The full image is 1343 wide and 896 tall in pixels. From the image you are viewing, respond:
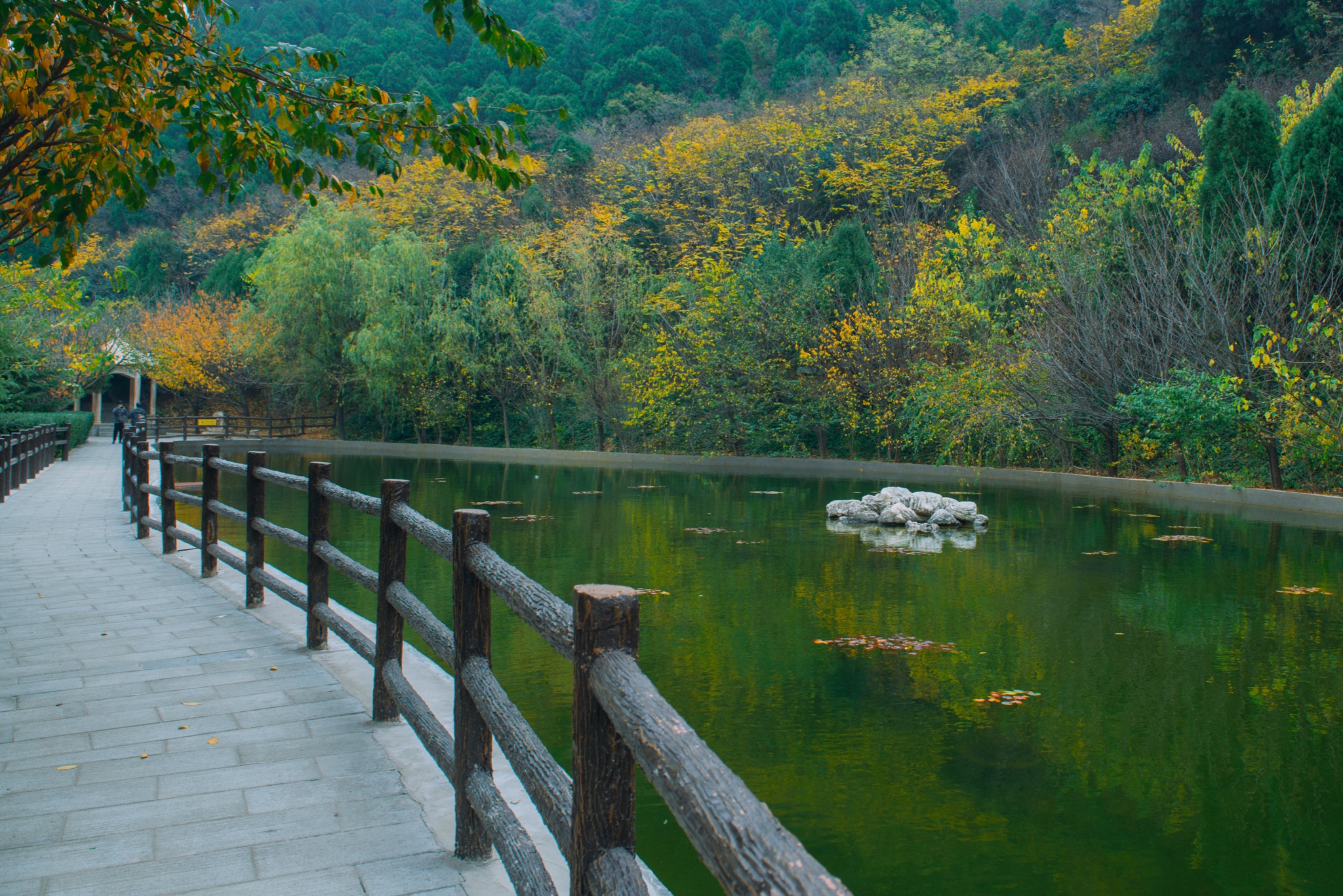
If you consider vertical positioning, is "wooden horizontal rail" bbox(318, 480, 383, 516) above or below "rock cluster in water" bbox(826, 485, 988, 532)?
above

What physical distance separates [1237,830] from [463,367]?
1344 inches

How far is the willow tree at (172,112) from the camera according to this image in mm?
5457

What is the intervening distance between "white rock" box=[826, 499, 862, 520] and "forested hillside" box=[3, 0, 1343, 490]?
6.12 metres

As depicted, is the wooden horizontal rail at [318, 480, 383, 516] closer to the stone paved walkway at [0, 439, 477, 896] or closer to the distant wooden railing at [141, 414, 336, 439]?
the stone paved walkway at [0, 439, 477, 896]

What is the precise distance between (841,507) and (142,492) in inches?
357

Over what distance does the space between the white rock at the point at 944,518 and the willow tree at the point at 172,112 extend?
9304 mm

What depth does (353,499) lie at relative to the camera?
17.5 feet

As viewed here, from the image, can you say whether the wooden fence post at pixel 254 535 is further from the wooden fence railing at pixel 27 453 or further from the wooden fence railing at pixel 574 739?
the wooden fence railing at pixel 27 453

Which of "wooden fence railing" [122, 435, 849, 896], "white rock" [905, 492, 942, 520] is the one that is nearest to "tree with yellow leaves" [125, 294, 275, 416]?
"white rock" [905, 492, 942, 520]

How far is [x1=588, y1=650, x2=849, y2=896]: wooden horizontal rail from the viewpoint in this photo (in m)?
1.49

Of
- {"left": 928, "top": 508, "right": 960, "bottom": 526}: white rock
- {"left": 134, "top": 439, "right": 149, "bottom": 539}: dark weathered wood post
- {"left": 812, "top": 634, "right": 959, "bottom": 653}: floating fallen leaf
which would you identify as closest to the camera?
{"left": 812, "top": 634, "right": 959, "bottom": 653}: floating fallen leaf

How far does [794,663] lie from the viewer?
22.3ft

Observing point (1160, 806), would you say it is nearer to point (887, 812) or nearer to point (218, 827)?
point (887, 812)

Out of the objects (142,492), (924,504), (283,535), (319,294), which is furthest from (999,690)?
(319,294)
